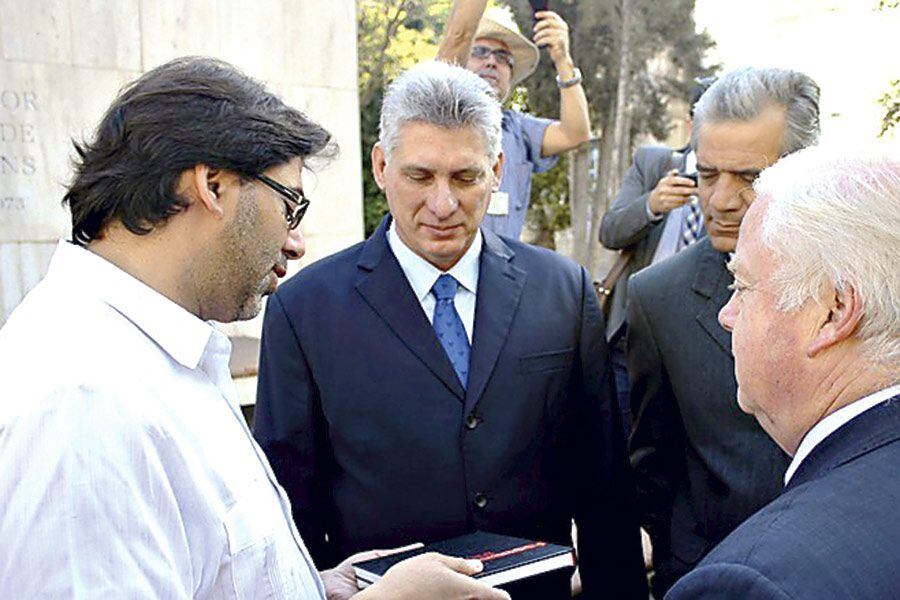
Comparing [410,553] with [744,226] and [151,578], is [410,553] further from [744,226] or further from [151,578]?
[744,226]

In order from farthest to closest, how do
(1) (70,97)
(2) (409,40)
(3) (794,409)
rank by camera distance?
(2) (409,40)
(1) (70,97)
(3) (794,409)

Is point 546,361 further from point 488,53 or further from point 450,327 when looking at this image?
point 488,53

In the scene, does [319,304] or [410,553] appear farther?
[319,304]

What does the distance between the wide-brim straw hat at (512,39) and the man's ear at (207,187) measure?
2.77 m

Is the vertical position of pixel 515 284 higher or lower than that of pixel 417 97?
lower

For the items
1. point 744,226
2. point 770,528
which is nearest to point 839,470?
point 770,528

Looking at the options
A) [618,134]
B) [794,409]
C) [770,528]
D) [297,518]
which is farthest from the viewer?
[618,134]

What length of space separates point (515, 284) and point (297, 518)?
89 cm

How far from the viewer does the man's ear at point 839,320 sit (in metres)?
1.39

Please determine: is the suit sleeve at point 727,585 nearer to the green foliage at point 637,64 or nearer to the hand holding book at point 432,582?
the hand holding book at point 432,582

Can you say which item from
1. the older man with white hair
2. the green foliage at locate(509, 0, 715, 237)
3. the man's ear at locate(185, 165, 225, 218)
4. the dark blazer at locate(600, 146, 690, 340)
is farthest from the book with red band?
the green foliage at locate(509, 0, 715, 237)

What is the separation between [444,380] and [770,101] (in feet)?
3.83

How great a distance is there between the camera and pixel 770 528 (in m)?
1.24

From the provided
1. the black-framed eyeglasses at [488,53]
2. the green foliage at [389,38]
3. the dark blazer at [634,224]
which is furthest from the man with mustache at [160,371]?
the green foliage at [389,38]
